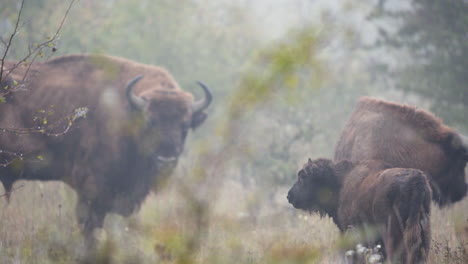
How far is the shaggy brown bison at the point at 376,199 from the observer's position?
14.7 feet

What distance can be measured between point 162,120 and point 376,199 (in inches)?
173

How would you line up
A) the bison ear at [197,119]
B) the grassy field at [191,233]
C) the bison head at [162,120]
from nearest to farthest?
the grassy field at [191,233] → the bison head at [162,120] → the bison ear at [197,119]

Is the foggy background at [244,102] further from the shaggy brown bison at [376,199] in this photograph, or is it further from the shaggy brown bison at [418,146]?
the shaggy brown bison at [418,146]

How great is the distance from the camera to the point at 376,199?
4711mm

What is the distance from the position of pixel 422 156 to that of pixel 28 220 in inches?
195

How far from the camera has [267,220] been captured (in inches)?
324

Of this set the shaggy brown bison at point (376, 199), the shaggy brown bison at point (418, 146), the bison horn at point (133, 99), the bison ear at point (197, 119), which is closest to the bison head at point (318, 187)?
the shaggy brown bison at point (376, 199)

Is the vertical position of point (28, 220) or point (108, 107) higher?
point (108, 107)

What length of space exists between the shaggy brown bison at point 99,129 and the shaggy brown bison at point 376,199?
309 centimetres

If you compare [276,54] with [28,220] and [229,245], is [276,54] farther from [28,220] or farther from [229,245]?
[28,220]

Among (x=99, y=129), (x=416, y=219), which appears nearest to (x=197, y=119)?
(x=99, y=129)

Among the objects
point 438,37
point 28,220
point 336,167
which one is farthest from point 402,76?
point 28,220

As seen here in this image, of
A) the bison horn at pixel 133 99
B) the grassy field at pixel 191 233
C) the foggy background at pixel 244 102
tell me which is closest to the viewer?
the grassy field at pixel 191 233

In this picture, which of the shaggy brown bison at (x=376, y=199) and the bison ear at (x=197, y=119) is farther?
the bison ear at (x=197, y=119)
